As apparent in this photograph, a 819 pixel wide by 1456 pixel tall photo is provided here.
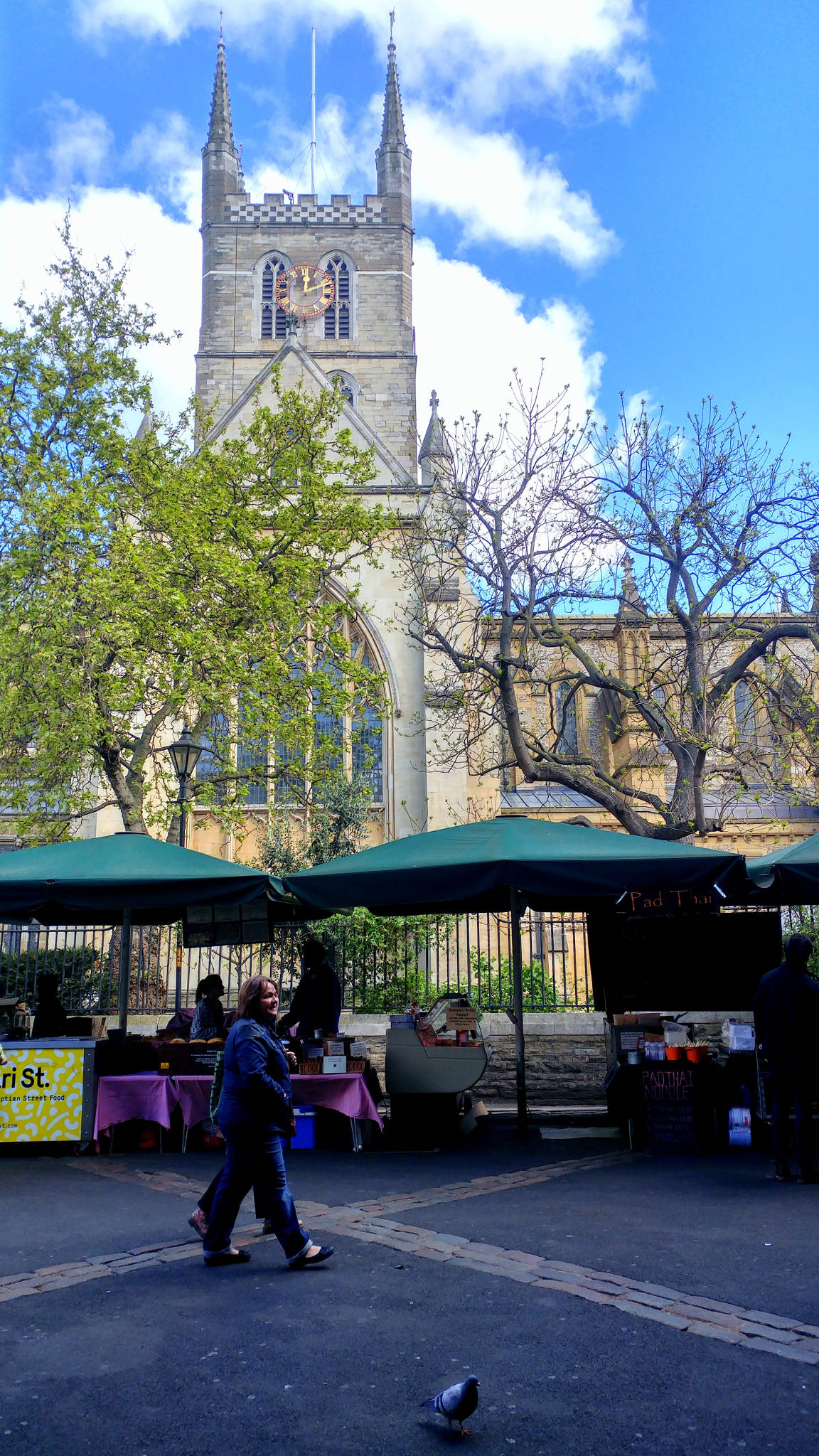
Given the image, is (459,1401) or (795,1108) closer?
(459,1401)

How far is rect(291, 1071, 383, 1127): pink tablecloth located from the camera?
964 cm

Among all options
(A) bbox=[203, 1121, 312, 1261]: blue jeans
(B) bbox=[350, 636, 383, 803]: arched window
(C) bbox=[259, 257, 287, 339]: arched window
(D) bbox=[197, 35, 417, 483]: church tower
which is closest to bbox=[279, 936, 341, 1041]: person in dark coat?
(A) bbox=[203, 1121, 312, 1261]: blue jeans

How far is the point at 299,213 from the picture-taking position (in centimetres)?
4506

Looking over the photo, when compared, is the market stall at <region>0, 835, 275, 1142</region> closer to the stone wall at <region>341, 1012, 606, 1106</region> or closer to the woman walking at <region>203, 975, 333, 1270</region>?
the woman walking at <region>203, 975, 333, 1270</region>

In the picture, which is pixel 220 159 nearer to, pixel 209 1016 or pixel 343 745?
pixel 343 745

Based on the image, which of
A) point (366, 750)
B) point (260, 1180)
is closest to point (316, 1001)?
point (260, 1180)

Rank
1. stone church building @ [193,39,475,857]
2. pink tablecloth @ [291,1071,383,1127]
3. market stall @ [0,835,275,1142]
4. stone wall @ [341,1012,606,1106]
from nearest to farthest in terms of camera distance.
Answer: market stall @ [0,835,275,1142], pink tablecloth @ [291,1071,383,1127], stone wall @ [341,1012,606,1106], stone church building @ [193,39,475,857]

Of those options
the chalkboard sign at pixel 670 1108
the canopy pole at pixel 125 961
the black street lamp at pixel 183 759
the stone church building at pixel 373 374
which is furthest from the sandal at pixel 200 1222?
the stone church building at pixel 373 374

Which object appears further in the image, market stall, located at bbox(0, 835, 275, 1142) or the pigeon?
market stall, located at bbox(0, 835, 275, 1142)

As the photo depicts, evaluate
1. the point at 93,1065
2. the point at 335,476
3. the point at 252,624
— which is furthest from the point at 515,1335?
the point at 335,476

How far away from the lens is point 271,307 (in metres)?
43.2

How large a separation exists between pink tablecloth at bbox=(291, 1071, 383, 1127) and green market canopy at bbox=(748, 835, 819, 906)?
4.05 metres

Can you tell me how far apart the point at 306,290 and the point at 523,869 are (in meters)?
39.6

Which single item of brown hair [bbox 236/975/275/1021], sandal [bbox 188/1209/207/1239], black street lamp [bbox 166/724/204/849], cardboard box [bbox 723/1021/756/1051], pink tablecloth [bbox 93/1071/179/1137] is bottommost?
sandal [bbox 188/1209/207/1239]
